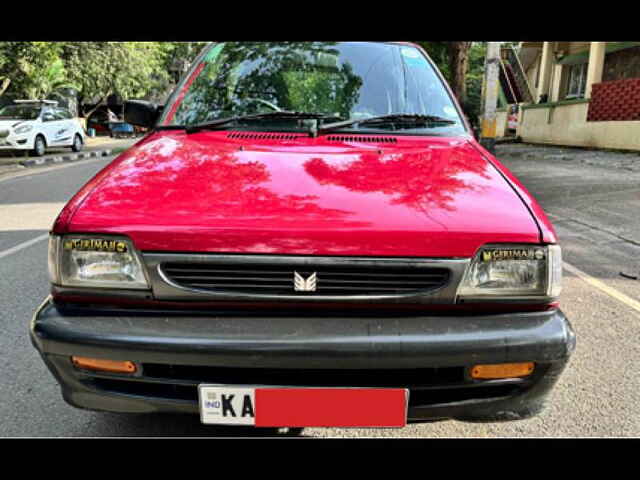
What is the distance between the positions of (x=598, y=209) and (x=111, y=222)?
6.88m

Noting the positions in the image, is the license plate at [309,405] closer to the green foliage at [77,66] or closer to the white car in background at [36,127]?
the green foliage at [77,66]

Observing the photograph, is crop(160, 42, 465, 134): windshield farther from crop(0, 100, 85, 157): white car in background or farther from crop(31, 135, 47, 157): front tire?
crop(31, 135, 47, 157): front tire

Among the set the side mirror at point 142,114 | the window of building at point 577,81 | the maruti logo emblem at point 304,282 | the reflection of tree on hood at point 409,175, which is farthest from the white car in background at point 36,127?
the window of building at point 577,81

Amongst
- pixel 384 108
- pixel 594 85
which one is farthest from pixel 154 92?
pixel 384 108

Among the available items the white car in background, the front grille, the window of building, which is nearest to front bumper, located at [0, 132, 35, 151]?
the white car in background

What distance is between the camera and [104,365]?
1688 mm

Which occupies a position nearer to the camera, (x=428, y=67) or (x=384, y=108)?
(x=384, y=108)

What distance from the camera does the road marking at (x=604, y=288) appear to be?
378cm

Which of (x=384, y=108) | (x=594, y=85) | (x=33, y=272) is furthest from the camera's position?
(x=594, y=85)

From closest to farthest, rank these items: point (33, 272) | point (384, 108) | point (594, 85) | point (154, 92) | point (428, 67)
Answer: point (384, 108)
point (428, 67)
point (33, 272)
point (594, 85)
point (154, 92)

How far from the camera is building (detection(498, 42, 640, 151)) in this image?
13.5 m
